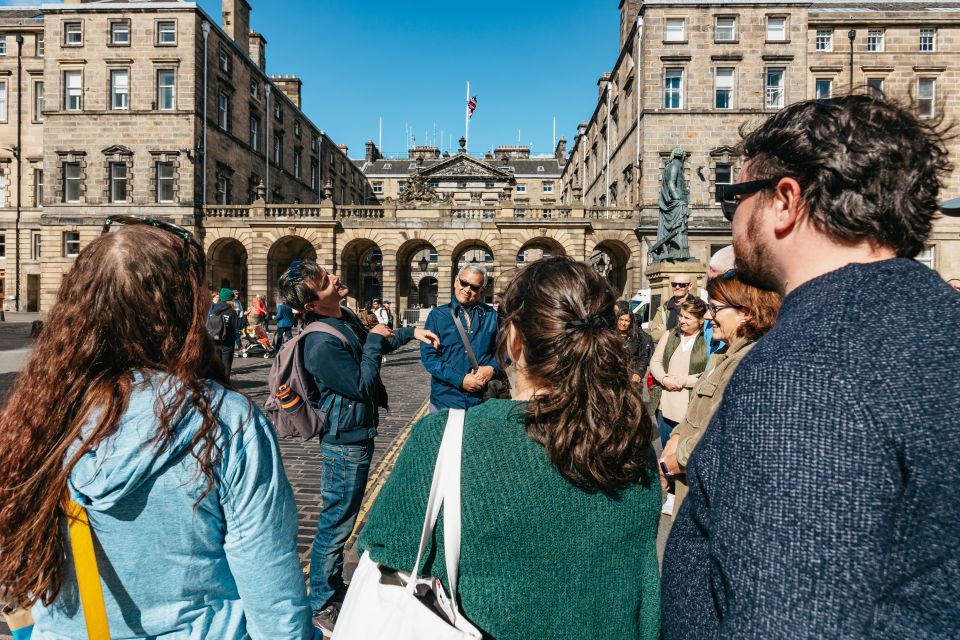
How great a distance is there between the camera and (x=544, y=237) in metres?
31.3

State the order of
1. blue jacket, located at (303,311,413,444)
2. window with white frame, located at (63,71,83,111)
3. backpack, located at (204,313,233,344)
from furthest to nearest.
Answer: window with white frame, located at (63,71,83,111), backpack, located at (204,313,233,344), blue jacket, located at (303,311,413,444)

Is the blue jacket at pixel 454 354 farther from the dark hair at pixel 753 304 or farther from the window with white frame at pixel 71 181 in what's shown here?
the window with white frame at pixel 71 181

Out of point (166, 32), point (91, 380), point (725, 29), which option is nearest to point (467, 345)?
point (91, 380)

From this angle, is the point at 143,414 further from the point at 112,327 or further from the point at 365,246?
the point at 365,246

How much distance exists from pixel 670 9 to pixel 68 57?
31779 mm

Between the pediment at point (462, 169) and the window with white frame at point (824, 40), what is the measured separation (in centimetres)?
3345

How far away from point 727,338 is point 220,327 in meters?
7.58

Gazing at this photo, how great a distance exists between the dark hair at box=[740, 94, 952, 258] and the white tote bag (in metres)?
0.92

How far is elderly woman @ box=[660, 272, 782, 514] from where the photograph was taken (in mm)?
2846

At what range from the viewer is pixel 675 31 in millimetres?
30234

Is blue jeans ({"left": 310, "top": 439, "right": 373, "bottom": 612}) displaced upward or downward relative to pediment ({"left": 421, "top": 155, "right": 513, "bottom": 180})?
downward

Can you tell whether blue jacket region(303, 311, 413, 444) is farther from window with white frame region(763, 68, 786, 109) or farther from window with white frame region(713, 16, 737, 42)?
window with white frame region(713, 16, 737, 42)

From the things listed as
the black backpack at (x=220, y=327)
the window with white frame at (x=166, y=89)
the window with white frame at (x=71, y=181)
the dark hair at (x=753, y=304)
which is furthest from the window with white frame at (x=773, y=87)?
the window with white frame at (x=71, y=181)

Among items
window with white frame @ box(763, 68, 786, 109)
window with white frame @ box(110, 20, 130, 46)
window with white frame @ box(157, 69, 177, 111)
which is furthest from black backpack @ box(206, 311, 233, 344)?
window with white frame @ box(763, 68, 786, 109)
